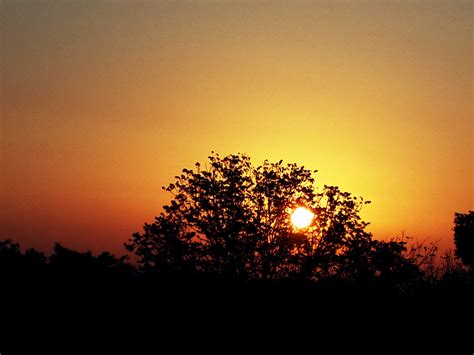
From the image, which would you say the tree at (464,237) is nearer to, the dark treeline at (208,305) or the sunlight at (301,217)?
the sunlight at (301,217)

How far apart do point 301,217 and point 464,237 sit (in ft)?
62.1

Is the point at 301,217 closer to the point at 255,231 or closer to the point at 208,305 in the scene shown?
the point at 255,231

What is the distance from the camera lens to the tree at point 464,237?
1960 inches

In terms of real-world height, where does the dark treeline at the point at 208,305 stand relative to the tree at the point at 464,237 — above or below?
below

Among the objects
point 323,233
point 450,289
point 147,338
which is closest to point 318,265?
point 323,233

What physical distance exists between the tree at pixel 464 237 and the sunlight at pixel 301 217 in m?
17.0

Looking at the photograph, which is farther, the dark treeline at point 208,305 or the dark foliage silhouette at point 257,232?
the dark foliage silhouette at point 257,232

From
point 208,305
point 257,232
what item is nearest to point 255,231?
point 257,232

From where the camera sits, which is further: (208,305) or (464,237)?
(464,237)

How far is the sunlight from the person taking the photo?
39.5m

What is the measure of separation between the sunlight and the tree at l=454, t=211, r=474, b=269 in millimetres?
17032

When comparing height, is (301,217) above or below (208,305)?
above

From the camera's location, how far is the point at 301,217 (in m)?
39.7

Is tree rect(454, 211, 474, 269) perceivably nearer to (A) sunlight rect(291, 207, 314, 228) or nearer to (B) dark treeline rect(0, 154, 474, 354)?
(A) sunlight rect(291, 207, 314, 228)
